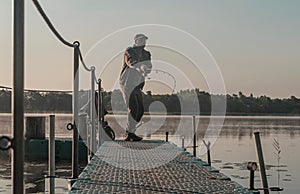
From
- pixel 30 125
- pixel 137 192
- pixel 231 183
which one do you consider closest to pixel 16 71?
pixel 137 192

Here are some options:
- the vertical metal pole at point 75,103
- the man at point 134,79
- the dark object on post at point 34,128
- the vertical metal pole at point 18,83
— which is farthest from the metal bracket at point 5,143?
the dark object on post at point 34,128

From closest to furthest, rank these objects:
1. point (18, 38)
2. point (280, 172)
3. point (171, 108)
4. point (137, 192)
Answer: point (18, 38)
point (137, 192)
point (171, 108)
point (280, 172)

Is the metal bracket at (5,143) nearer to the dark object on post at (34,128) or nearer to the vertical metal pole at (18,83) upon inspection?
the vertical metal pole at (18,83)

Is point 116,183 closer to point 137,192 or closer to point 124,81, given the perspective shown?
point 137,192

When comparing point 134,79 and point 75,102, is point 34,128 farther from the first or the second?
point 75,102

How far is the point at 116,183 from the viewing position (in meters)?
6.03

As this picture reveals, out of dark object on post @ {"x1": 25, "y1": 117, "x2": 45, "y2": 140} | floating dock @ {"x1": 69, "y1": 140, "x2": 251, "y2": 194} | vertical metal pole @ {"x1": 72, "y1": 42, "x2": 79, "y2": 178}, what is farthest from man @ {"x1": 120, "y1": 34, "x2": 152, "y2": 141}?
dark object on post @ {"x1": 25, "y1": 117, "x2": 45, "y2": 140}

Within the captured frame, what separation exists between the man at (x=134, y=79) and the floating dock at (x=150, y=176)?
3136mm

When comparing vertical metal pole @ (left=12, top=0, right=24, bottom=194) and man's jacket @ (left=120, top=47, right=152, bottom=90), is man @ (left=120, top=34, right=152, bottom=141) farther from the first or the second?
vertical metal pole @ (left=12, top=0, right=24, bottom=194)

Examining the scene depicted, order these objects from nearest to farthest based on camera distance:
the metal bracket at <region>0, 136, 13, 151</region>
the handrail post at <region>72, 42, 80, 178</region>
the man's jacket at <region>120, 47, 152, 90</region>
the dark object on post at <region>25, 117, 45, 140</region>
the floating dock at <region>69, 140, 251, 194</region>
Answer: the metal bracket at <region>0, 136, 13, 151</region> < the floating dock at <region>69, 140, 251, 194</region> < the handrail post at <region>72, 42, 80, 178</region> < the man's jacket at <region>120, 47, 152, 90</region> < the dark object on post at <region>25, 117, 45, 140</region>

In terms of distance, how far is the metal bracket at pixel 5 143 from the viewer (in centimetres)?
302

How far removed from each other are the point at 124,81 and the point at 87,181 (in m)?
6.71

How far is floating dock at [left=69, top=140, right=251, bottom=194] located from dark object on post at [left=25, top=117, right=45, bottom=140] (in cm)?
1239

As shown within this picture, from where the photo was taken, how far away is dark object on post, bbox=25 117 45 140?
2153 centimetres
